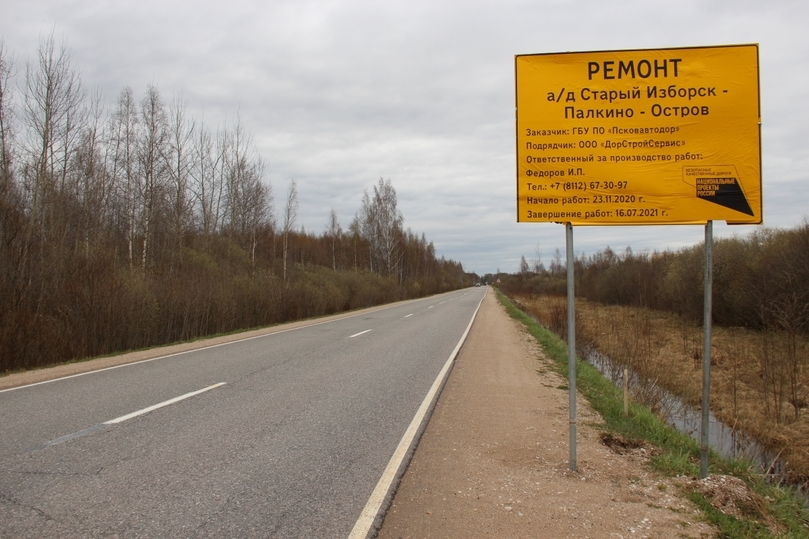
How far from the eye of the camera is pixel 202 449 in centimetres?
520

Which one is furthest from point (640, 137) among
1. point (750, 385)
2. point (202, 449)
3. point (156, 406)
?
point (750, 385)

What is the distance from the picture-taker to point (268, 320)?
82.2 ft

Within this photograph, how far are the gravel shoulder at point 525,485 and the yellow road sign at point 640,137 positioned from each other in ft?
7.84

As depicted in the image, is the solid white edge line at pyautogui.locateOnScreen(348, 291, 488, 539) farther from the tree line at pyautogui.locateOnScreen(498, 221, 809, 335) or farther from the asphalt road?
the tree line at pyautogui.locateOnScreen(498, 221, 809, 335)

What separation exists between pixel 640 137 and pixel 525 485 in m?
3.32

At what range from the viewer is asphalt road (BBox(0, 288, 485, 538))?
12.1 ft

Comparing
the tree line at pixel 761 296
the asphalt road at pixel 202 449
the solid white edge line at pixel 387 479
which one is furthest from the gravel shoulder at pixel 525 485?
the tree line at pixel 761 296

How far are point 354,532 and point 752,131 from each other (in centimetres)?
471

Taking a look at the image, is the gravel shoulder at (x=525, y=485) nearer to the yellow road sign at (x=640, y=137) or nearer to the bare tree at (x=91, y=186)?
the yellow road sign at (x=640, y=137)

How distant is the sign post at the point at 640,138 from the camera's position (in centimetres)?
454

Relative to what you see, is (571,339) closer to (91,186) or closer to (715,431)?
(715,431)

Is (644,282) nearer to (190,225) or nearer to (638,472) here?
(190,225)

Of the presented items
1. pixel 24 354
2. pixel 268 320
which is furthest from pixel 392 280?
pixel 24 354

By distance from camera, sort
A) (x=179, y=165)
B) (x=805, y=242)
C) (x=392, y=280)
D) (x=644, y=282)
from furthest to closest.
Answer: (x=392, y=280) → (x=644, y=282) → (x=179, y=165) → (x=805, y=242)
